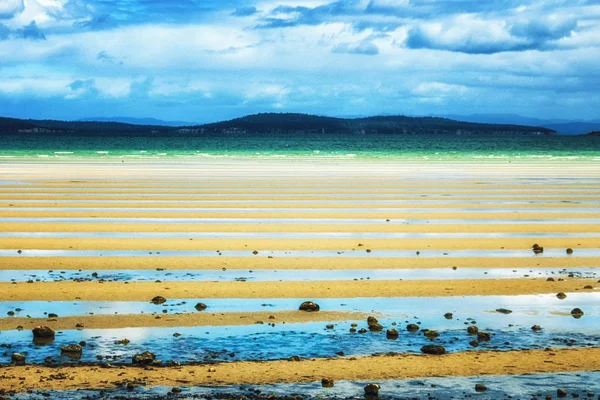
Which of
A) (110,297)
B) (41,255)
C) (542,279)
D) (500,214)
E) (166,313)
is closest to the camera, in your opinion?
(166,313)

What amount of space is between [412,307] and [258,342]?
8.12 ft

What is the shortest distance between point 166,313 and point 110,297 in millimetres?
1239

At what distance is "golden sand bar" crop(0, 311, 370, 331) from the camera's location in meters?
8.85

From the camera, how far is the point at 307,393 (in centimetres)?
665

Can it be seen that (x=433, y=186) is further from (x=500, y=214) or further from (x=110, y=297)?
(x=110, y=297)

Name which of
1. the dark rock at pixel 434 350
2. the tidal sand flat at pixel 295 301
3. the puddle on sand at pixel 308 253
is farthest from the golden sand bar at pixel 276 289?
the dark rock at pixel 434 350

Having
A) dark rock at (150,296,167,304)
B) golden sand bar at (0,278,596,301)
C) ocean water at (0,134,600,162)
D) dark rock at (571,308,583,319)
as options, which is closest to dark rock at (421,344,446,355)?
dark rock at (571,308,583,319)

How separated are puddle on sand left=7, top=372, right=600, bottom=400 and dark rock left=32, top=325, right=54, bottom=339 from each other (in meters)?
1.81

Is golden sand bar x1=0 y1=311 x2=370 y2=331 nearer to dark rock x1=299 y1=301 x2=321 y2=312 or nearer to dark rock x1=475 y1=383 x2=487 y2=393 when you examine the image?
dark rock x1=299 y1=301 x2=321 y2=312

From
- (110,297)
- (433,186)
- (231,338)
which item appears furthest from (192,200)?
(231,338)

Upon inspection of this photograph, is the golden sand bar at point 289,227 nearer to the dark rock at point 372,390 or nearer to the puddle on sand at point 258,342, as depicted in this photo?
the puddle on sand at point 258,342

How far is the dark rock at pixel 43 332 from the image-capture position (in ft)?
27.2

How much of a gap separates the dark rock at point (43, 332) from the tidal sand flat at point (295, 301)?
2cm

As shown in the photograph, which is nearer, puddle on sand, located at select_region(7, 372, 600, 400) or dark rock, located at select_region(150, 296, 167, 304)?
puddle on sand, located at select_region(7, 372, 600, 400)
